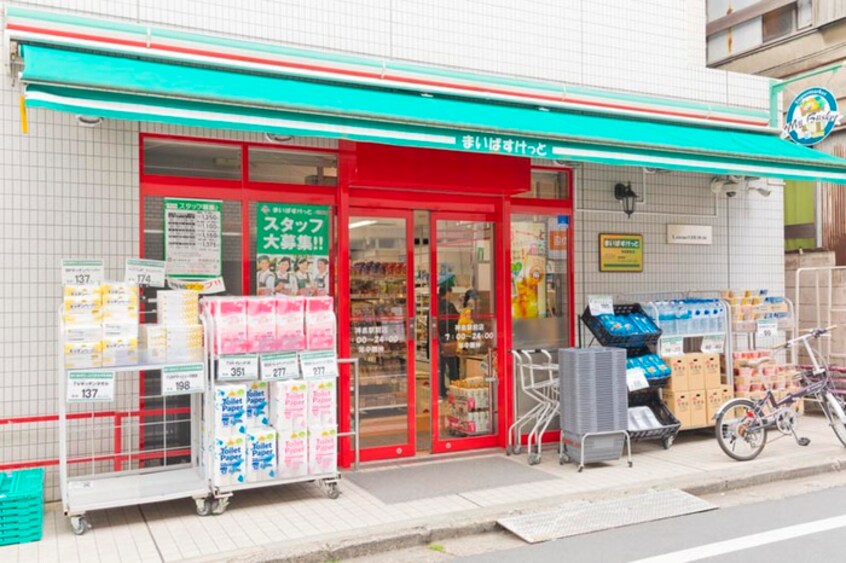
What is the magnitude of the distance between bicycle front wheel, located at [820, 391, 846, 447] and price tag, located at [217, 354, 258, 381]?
627cm

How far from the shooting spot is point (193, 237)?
281 inches

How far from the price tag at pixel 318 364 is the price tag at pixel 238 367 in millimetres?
435

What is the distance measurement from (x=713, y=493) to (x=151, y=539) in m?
5.00

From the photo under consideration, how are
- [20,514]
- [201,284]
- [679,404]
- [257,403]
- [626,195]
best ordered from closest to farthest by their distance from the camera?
[20,514] < [257,403] < [201,284] < [679,404] < [626,195]

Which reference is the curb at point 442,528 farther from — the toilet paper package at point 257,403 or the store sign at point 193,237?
the store sign at point 193,237

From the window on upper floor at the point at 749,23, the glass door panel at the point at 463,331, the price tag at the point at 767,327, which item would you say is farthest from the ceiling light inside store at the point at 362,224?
the window on upper floor at the point at 749,23

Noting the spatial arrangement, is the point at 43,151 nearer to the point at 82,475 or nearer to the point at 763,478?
the point at 82,475

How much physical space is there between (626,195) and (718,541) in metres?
4.74

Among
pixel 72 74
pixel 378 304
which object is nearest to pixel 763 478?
pixel 378 304

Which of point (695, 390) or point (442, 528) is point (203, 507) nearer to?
point (442, 528)

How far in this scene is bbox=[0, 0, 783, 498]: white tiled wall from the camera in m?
6.46

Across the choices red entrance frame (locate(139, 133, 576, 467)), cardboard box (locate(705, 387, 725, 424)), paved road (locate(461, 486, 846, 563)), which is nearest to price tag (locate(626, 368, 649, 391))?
cardboard box (locate(705, 387, 725, 424))

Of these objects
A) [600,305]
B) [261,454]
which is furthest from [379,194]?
[261,454]

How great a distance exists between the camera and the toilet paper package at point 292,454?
6.39m
